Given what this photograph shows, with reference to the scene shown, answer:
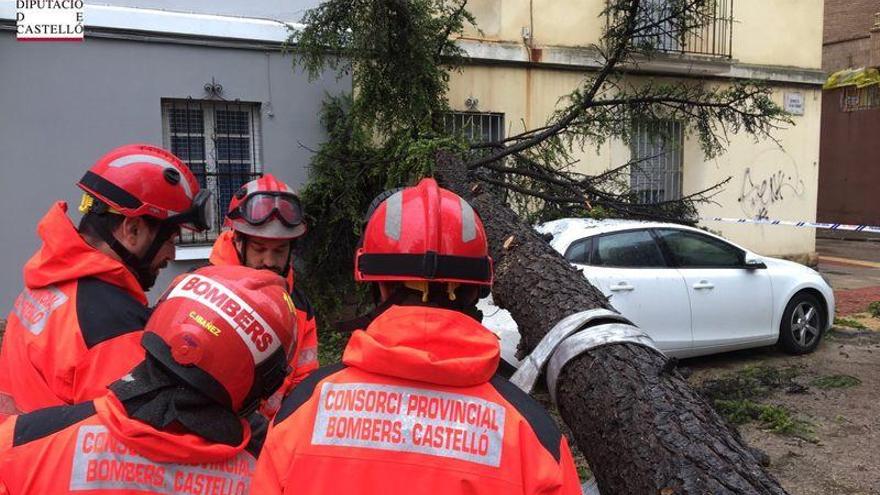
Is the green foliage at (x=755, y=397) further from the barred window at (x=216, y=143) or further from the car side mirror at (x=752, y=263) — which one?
the barred window at (x=216, y=143)

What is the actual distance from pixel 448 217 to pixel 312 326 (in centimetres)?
140

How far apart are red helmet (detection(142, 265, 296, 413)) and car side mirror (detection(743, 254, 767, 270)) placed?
241 inches

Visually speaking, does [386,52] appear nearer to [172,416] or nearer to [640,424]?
[640,424]

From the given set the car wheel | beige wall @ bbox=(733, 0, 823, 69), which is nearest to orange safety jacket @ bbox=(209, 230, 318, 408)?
the car wheel

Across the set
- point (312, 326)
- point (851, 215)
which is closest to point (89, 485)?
point (312, 326)

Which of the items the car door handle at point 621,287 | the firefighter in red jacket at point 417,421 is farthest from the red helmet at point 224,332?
the car door handle at point 621,287

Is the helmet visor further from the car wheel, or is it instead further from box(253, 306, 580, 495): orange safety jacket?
the car wheel

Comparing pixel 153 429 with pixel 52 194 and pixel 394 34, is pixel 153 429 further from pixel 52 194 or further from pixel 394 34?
pixel 52 194

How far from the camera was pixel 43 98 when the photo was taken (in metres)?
6.68

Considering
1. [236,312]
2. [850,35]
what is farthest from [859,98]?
[236,312]

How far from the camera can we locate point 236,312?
1417 mm

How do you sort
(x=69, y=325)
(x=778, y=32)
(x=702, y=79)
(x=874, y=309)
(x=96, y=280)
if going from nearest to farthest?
(x=69, y=325) < (x=96, y=280) < (x=874, y=309) < (x=702, y=79) < (x=778, y=32)

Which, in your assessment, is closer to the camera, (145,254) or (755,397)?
(145,254)

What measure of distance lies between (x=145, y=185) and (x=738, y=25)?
1175cm
